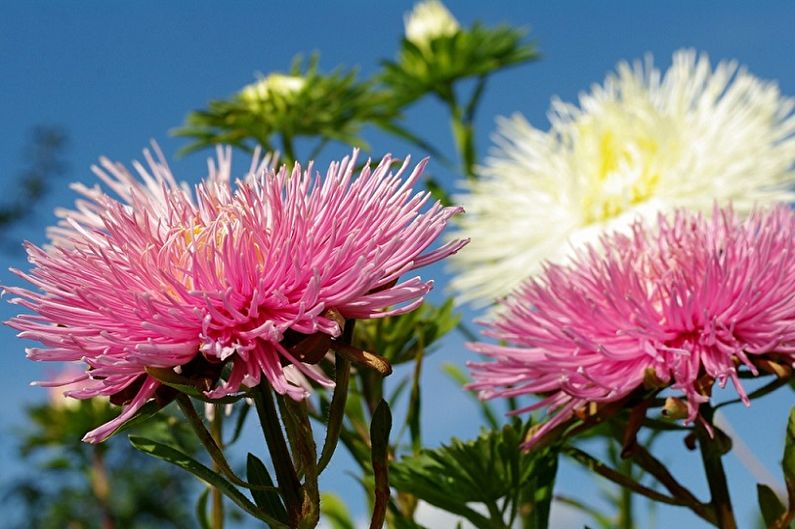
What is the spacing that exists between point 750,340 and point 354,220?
272 millimetres

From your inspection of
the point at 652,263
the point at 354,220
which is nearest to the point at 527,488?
the point at 652,263

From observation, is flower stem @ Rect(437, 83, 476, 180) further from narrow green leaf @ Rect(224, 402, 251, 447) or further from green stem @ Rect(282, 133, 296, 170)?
narrow green leaf @ Rect(224, 402, 251, 447)

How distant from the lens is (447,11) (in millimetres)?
1793

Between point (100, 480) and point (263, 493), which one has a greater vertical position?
point (100, 480)

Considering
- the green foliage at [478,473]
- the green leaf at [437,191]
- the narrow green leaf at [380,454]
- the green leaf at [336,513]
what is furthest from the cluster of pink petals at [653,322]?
the green leaf at [437,191]

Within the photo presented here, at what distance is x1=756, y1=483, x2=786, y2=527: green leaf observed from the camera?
2.27 ft

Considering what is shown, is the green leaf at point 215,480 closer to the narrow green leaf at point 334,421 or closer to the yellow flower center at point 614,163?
the narrow green leaf at point 334,421

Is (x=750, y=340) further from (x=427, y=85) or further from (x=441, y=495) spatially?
(x=427, y=85)

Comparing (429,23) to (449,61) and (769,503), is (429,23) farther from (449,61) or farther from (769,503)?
(769,503)

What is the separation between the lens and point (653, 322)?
676 millimetres

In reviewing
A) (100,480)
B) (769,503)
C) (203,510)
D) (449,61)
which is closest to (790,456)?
(769,503)

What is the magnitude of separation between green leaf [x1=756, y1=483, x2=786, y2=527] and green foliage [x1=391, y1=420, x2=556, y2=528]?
0.44 ft

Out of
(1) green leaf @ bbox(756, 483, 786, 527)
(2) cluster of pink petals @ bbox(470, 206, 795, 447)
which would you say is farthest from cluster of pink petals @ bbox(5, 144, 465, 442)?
(1) green leaf @ bbox(756, 483, 786, 527)

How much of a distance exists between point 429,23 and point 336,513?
93cm
